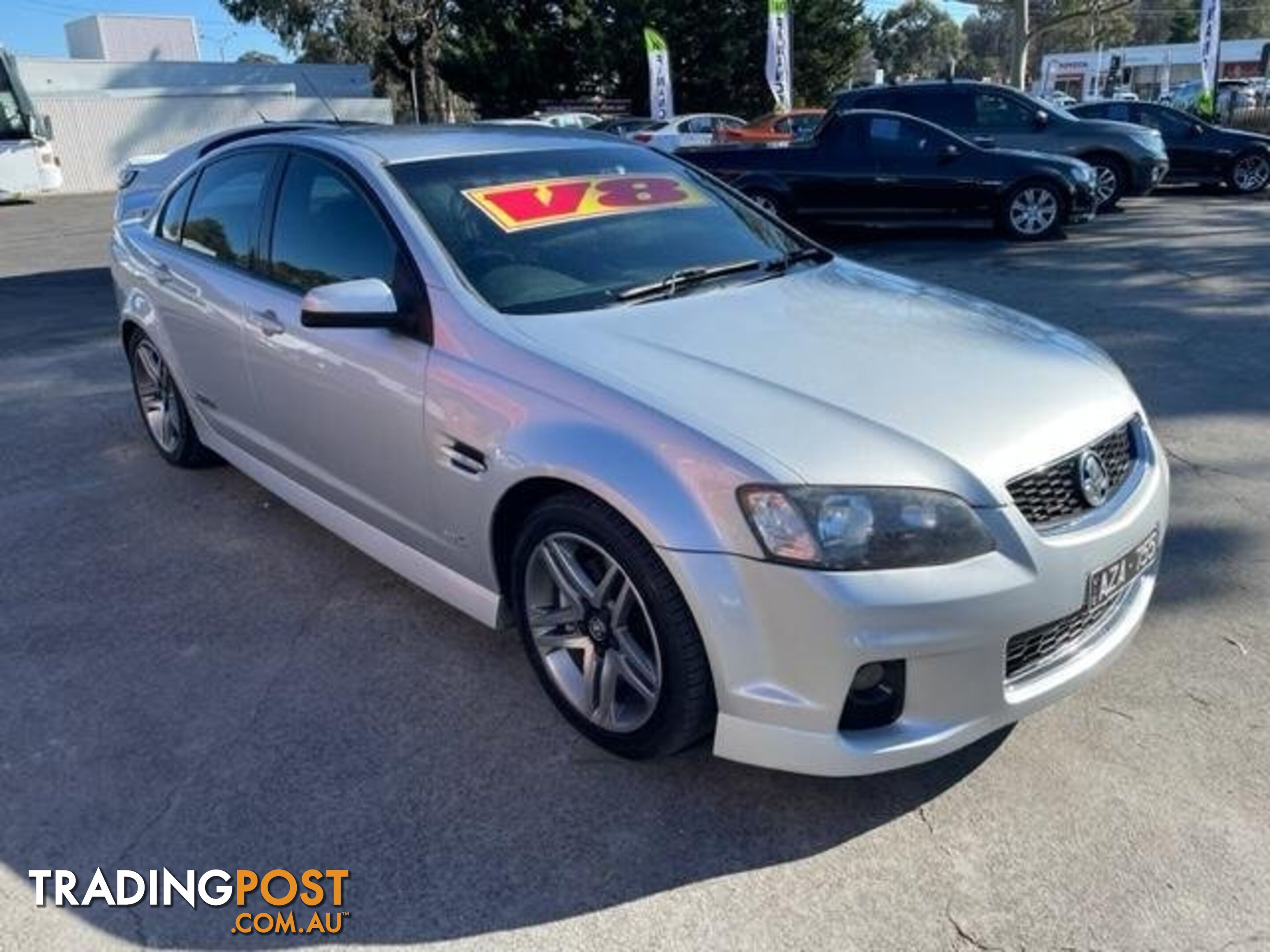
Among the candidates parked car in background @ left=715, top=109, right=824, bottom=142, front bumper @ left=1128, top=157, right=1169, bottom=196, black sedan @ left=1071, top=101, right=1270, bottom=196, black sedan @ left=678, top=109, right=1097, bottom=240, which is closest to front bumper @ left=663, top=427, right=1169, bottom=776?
black sedan @ left=678, top=109, right=1097, bottom=240

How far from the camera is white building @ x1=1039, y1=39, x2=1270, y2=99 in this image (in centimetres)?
6456

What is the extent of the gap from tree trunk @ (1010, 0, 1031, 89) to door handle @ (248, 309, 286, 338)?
33.8 metres

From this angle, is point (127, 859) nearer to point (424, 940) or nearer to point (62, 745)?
point (62, 745)

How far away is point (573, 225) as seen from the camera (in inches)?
139

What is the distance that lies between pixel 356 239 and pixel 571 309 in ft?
→ 2.87

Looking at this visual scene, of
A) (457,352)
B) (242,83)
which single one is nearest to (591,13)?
(242,83)

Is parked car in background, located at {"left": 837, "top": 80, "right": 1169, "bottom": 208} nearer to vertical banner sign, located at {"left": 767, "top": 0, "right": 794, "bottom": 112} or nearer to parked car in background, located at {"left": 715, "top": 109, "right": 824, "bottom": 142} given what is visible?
parked car in background, located at {"left": 715, "top": 109, "right": 824, "bottom": 142}

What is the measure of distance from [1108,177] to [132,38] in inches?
1930

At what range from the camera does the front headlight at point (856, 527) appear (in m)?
2.33

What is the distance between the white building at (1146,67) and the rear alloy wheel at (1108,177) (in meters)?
55.4

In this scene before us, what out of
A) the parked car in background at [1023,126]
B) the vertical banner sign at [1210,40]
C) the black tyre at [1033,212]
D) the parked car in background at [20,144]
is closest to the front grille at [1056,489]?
the black tyre at [1033,212]

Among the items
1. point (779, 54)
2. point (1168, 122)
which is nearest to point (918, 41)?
point (779, 54)

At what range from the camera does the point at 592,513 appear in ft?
8.64

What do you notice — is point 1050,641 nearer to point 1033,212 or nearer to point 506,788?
point 506,788
